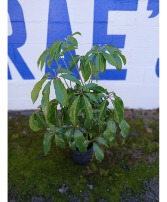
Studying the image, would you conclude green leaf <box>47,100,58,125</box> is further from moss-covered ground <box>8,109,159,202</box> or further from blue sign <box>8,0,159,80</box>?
blue sign <box>8,0,159,80</box>

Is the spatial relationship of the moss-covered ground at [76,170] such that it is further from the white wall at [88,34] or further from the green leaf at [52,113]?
the green leaf at [52,113]

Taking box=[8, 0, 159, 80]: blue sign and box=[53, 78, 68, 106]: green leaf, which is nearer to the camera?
box=[53, 78, 68, 106]: green leaf

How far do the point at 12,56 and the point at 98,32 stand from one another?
0.77m

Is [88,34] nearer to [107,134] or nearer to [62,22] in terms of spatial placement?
[62,22]

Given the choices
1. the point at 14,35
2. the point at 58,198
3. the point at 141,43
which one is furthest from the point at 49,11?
the point at 58,198

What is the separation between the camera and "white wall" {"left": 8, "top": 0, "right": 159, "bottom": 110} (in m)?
2.10

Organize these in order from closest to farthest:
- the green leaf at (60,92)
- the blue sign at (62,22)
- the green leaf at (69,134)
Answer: the green leaf at (60,92) → the green leaf at (69,134) → the blue sign at (62,22)

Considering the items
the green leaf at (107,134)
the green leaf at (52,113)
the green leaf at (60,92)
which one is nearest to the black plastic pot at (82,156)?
the green leaf at (107,134)

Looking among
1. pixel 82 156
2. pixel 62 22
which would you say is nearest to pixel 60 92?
pixel 82 156

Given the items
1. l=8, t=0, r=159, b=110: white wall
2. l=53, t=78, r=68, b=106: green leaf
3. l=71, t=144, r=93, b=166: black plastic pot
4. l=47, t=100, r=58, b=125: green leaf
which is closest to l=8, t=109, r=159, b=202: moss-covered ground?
l=71, t=144, r=93, b=166: black plastic pot

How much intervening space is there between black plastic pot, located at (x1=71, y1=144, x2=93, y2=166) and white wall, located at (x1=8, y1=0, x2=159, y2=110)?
743 mm

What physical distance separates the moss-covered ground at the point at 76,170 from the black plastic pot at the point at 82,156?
50mm

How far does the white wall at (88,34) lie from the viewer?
2104mm

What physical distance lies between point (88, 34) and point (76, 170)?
1.11 m
